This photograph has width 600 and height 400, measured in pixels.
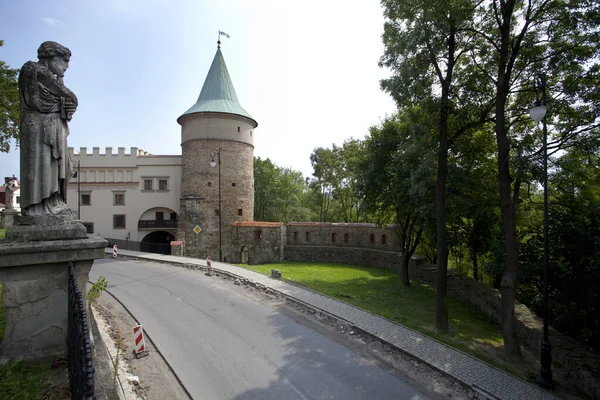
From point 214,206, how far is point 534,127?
22.6 metres

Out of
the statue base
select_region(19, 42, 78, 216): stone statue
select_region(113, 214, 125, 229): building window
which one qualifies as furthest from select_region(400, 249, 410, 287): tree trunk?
select_region(113, 214, 125, 229): building window

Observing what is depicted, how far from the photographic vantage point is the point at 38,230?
3.74m

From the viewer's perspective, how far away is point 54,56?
13.1ft

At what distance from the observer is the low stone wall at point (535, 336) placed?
7.13 metres

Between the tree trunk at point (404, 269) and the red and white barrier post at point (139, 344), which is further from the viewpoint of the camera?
the tree trunk at point (404, 269)

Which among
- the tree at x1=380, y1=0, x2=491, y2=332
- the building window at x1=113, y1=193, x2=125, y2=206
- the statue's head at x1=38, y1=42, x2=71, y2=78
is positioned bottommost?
the statue's head at x1=38, y1=42, x2=71, y2=78

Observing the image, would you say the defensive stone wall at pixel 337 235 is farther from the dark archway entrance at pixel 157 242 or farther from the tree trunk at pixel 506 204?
the tree trunk at pixel 506 204

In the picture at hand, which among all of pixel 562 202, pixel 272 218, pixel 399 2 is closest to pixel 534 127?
pixel 562 202

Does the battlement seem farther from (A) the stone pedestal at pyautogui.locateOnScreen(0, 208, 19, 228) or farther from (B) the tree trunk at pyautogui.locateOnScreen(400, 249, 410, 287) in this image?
(B) the tree trunk at pyautogui.locateOnScreen(400, 249, 410, 287)

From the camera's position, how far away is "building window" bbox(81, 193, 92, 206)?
2767 cm

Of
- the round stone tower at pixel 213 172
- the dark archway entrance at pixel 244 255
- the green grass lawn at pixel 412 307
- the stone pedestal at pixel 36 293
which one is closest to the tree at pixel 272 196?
the round stone tower at pixel 213 172

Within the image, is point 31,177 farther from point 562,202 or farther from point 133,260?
point 133,260

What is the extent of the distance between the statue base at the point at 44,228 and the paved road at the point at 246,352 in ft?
13.0

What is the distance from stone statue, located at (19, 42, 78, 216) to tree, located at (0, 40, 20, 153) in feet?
55.8
